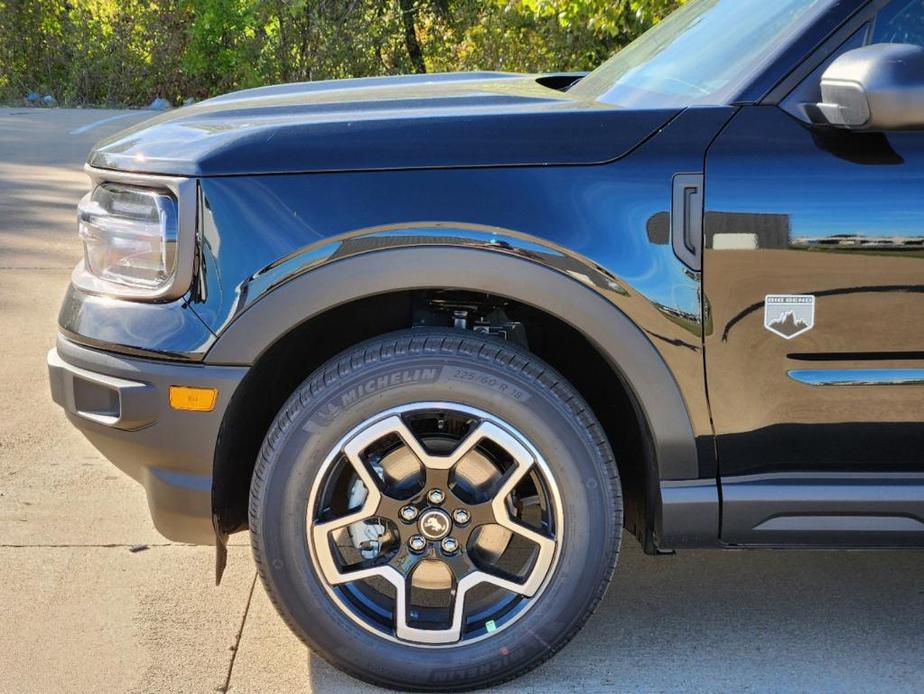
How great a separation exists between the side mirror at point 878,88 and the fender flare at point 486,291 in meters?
0.62

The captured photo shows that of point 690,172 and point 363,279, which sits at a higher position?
point 690,172

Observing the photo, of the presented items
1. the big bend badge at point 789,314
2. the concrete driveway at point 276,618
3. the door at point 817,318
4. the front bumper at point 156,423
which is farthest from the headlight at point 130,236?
the big bend badge at point 789,314

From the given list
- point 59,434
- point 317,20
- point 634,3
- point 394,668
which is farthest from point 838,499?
point 317,20

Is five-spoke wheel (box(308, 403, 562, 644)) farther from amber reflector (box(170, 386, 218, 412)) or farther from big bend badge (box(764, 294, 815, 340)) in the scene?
big bend badge (box(764, 294, 815, 340))

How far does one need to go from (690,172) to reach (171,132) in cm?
124

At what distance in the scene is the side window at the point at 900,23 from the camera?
2.41m

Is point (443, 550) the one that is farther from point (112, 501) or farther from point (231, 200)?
point (112, 501)

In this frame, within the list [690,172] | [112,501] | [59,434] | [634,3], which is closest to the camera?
[690,172]

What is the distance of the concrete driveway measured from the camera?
2.71 metres

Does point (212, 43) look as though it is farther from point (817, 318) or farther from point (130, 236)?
point (817, 318)

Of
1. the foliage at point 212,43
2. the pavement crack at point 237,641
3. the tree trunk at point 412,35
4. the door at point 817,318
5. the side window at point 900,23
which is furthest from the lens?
the tree trunk at point 412,35

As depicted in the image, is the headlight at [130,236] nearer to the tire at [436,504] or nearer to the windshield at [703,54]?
the tire at [436,504]

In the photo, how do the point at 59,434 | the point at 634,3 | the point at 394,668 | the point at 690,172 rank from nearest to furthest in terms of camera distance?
the point at 690,172
the point at 394,668
the point at 59,434
the point at 634,3

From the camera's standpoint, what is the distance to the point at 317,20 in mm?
15008
